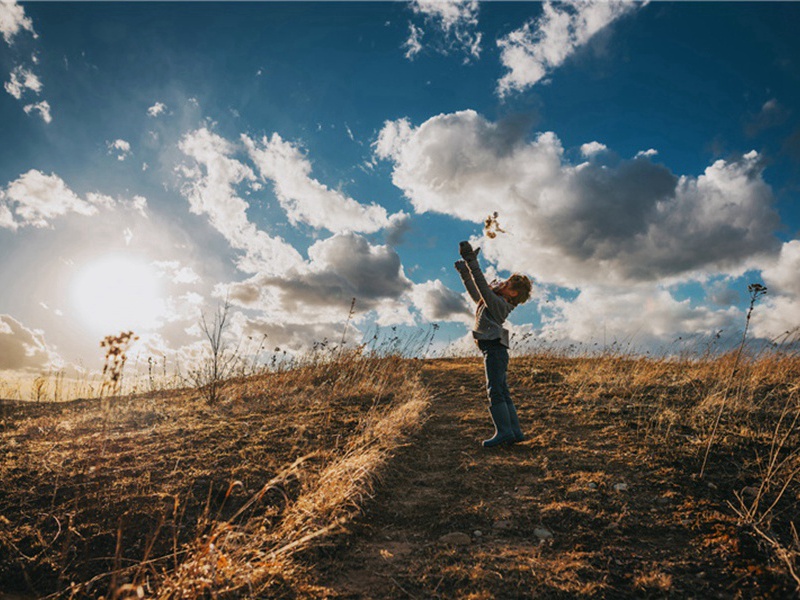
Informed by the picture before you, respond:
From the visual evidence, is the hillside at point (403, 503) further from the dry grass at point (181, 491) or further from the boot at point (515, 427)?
the boot at point (515, 427)

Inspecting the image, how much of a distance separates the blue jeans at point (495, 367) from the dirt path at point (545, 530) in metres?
0.57

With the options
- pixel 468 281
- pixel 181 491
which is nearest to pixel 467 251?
pixel 468 281

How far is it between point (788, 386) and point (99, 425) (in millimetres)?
9066

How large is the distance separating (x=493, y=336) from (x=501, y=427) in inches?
39.1

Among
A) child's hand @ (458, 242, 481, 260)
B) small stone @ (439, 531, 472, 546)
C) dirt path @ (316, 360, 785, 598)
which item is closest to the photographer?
dirt path @ (316, 360, 785, 598)

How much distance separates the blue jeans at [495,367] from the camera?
4785 mm

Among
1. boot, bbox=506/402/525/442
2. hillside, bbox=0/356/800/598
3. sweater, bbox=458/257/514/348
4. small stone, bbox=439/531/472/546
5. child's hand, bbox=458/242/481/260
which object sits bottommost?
small stone, bbox=439/531/472/546

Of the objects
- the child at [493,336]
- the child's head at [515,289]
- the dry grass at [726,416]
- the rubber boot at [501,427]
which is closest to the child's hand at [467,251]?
the child at [493,336]

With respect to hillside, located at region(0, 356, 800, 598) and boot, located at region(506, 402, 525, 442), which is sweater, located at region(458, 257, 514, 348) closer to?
boot, located at region(506, 402, 525, 442)

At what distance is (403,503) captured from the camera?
345 centimetres

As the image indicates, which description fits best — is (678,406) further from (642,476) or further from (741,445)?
(642,476)

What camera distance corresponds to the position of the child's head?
4.97 meters

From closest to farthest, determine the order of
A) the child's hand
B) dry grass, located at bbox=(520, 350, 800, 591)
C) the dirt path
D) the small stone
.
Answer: the dirt path → the small stone → dry grass, located at bbox=(520, 350, 800, 591) → the child's hand

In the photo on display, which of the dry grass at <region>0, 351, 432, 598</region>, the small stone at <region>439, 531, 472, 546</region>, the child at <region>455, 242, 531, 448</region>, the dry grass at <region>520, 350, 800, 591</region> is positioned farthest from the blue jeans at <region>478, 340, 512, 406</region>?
the small stone at <region>439, 531, 472, 546</region>
